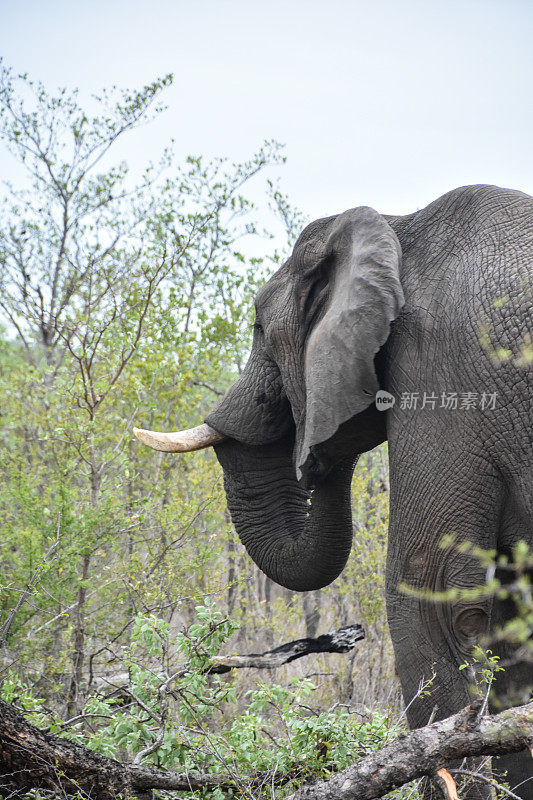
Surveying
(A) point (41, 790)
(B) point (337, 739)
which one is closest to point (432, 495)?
(B) point (337, 739)

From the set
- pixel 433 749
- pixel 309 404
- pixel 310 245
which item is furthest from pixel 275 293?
pixel 433 749

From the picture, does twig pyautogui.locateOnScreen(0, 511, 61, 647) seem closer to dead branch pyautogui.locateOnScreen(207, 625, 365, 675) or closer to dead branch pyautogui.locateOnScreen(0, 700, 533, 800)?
dead branch pyautogui.locateOnScreen(207, 625, 365, 675)

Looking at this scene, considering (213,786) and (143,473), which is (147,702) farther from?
(143,473)

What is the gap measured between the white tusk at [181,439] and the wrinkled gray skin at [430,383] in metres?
0.61

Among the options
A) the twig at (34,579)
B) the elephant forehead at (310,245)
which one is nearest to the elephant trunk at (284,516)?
the elephant forehead at (310,245)

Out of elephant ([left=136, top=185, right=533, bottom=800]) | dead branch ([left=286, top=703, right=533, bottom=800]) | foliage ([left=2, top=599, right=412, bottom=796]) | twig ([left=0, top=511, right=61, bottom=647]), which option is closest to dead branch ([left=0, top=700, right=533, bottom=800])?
dead branch ([left=286, top=703, right=533, bottom=800])

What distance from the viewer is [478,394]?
3.52 metres

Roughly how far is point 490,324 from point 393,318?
38 centimetres

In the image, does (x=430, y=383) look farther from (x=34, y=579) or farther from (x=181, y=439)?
(x=34, y=579)

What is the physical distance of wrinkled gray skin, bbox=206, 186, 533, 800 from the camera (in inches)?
138

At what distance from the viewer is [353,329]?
3678 mm

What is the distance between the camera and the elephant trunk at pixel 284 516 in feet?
14.9

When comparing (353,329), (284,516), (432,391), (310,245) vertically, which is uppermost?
(310,245)

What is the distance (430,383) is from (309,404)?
21.4 inches
